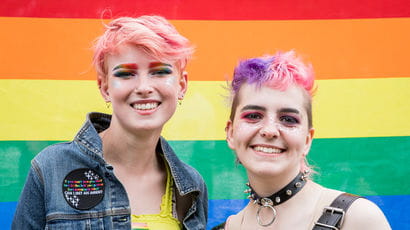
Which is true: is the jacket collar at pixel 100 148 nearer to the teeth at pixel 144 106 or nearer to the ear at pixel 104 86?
the ear at pixel 104 86

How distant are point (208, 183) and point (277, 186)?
106 cm

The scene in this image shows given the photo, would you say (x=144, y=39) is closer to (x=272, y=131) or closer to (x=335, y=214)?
(x=272, y=131)

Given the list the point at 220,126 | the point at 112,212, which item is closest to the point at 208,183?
the point at 220,126

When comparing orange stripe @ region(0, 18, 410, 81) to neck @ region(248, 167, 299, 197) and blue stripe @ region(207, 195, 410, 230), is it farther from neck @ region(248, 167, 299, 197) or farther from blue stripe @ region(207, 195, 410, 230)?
neck @ region(248, 167, 299, 197)

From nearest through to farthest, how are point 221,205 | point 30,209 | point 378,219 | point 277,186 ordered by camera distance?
point 378,219
point 277,186
point 30,209
point 221,205

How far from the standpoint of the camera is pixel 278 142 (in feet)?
7.16

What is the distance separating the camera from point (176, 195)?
2.78m

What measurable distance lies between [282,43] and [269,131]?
4.43 feet

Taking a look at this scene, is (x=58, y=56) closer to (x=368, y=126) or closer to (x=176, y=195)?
(x=176, y=195)

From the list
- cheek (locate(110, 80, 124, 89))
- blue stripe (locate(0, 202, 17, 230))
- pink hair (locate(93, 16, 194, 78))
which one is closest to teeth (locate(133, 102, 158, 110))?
cheek (locate(110, 80, 124, 89))

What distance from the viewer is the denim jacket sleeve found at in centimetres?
242

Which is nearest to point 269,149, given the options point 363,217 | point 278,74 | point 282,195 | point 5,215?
point 282,195

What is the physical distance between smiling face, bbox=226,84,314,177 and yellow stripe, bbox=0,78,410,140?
3.44 feet

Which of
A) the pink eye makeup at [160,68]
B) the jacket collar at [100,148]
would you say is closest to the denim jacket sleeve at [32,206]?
the jacket collar at [100,148]
